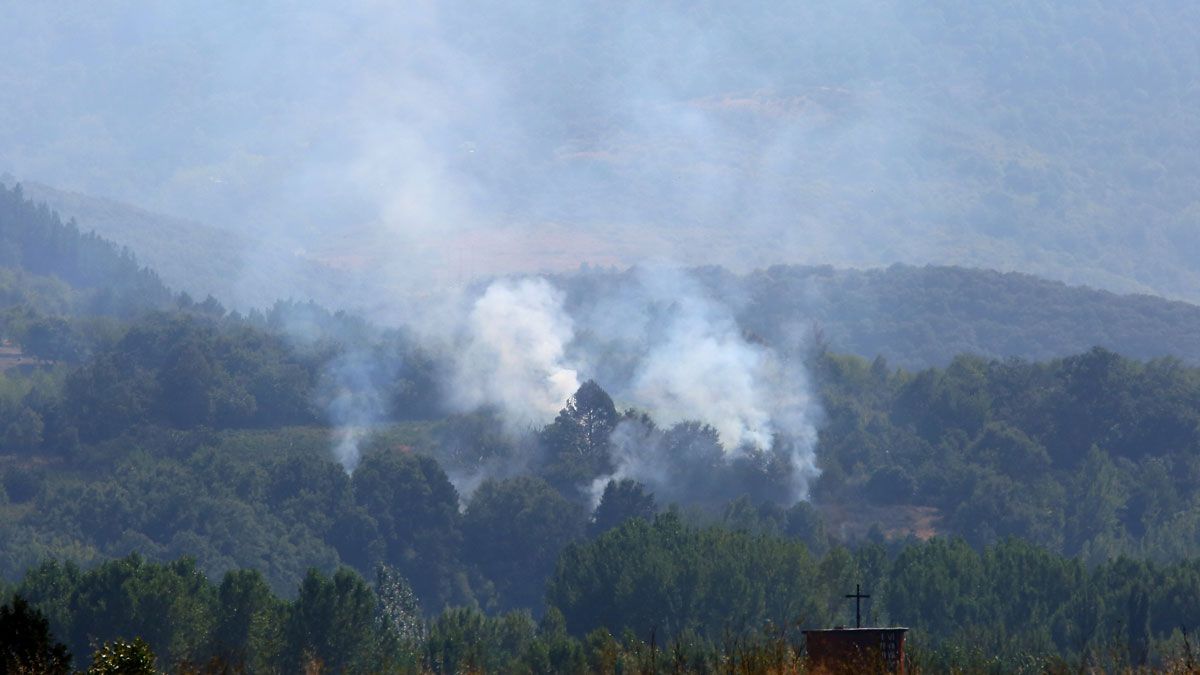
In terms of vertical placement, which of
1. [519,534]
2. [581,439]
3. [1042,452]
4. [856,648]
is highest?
[581,439]

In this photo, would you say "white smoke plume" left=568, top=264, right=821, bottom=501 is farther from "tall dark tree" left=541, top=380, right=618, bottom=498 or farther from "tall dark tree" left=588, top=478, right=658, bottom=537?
"tall dark tree" left=588, top=478, right=658, bottom=537

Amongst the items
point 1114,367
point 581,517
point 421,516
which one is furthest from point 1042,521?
point 421,516

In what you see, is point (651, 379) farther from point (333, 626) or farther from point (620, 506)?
point (333, 626)

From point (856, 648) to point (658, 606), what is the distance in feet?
174

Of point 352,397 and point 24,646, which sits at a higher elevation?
point 352,397

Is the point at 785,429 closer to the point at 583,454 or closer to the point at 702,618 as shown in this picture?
the point at 583,454

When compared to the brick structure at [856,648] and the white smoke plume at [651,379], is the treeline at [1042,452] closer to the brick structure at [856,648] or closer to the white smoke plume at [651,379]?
the white smoke plume at [651,379]

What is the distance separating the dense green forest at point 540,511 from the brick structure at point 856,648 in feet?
86.6

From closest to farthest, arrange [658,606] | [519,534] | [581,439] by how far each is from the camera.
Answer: [658,606], [519,534], [581,439]

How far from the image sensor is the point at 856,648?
41.7 metres

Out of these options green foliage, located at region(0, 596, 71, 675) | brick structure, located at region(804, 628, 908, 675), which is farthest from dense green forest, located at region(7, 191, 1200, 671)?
green foliage, located at region(0, 596, 71, 675)

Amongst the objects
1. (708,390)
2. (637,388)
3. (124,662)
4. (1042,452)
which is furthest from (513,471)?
(124,662)

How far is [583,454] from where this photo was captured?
149 meters

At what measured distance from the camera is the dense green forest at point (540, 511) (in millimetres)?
86125
